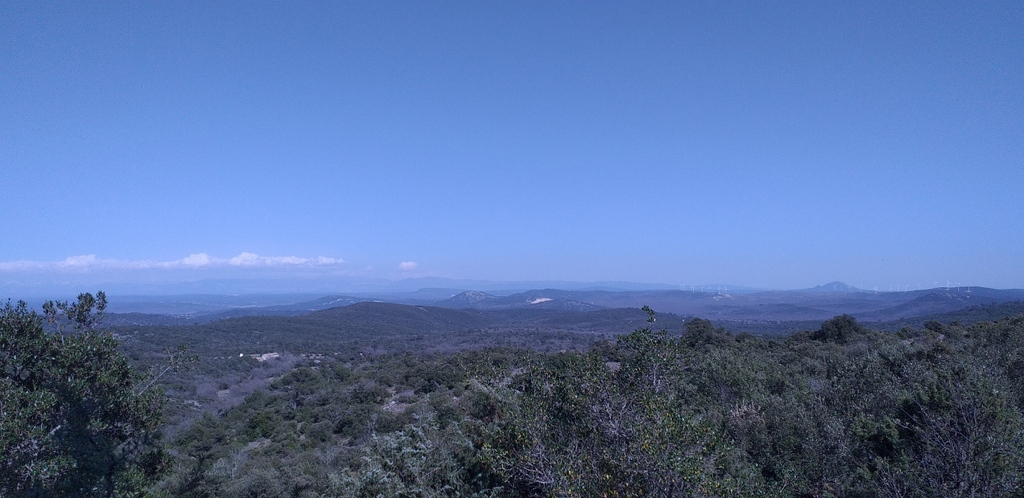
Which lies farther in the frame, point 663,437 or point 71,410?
point 71,410

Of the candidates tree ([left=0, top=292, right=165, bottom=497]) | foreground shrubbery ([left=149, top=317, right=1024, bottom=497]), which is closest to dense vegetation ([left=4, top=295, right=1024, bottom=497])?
foreground shrubbery ([left=149, top=317, right=1024, bottom=497])

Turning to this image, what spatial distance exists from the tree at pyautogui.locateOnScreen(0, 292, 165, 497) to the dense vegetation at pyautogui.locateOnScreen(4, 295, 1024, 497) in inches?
39.0

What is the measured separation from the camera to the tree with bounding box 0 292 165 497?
8.20 m

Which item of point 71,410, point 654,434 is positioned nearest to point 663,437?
point 654,434

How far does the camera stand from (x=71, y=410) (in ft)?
32.3

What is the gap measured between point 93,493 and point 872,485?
14.7 m

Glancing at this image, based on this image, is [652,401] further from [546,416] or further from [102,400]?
[102,400]

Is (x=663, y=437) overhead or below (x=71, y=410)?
overhead

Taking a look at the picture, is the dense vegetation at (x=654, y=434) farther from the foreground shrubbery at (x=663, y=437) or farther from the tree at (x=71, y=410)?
the tree at (x=71, y=410)

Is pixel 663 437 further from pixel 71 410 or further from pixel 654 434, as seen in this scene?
pixel 71 410

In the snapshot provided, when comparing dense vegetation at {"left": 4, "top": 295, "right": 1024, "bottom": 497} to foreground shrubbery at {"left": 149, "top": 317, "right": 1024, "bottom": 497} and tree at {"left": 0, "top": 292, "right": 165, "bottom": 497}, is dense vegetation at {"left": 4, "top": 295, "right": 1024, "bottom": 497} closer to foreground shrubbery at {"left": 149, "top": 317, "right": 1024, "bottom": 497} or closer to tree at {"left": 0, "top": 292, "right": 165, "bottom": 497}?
foreground shrubbery at {"left": 149, "top": 317, "right": 1024, "bottom": 497}

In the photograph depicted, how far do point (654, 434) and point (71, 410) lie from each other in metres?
11.6

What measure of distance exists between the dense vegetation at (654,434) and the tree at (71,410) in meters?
0.99

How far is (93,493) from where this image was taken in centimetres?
939
